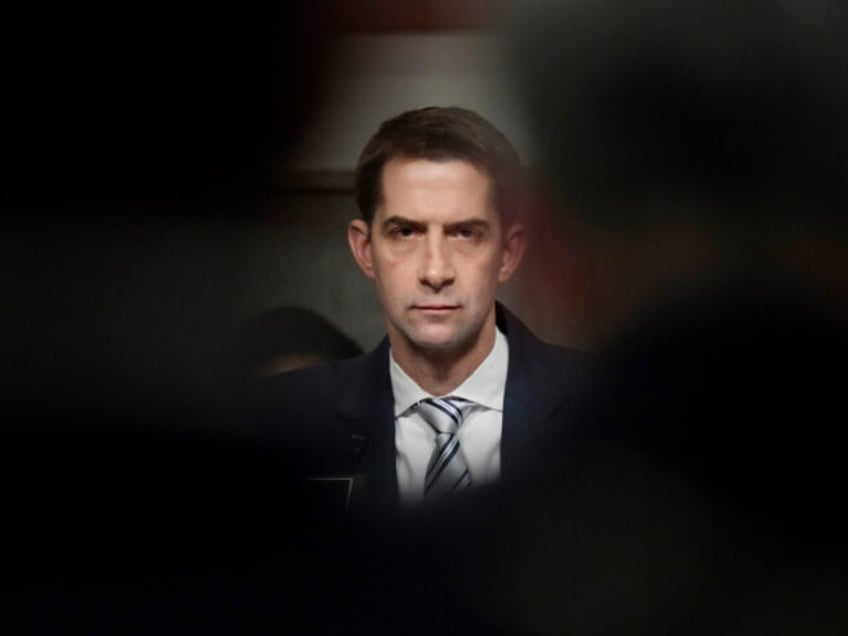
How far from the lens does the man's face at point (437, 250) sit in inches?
55.9

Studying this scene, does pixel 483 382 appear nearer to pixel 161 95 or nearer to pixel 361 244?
pixel 361 244

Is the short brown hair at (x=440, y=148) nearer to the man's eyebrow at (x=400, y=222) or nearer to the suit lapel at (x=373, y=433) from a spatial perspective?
the man's eyebrow at (x=400, y=222)

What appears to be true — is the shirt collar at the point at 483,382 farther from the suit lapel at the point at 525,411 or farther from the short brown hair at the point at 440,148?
the short brown hair at the point at 440,148

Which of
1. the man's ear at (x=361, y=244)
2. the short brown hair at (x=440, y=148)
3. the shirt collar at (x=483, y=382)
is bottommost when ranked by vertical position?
the shirt collar at (x=483, y=382)

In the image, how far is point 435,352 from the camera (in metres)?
1.46

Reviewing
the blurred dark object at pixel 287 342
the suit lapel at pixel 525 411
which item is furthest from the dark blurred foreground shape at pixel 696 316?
the blurred dark object at pixel 287 342

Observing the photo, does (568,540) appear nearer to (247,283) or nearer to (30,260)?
(247,283)

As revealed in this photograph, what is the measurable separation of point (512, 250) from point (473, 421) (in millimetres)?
179

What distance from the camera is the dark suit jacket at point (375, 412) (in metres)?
1.47

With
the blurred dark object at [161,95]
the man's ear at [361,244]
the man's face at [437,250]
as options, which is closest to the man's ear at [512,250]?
the man's face at [437,250]

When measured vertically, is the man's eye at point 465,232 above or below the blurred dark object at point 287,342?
above

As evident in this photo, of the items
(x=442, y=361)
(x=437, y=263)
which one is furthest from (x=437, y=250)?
(x=442, y=361)

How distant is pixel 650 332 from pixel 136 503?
559mm

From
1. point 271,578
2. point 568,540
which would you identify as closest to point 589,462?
point 568,540
